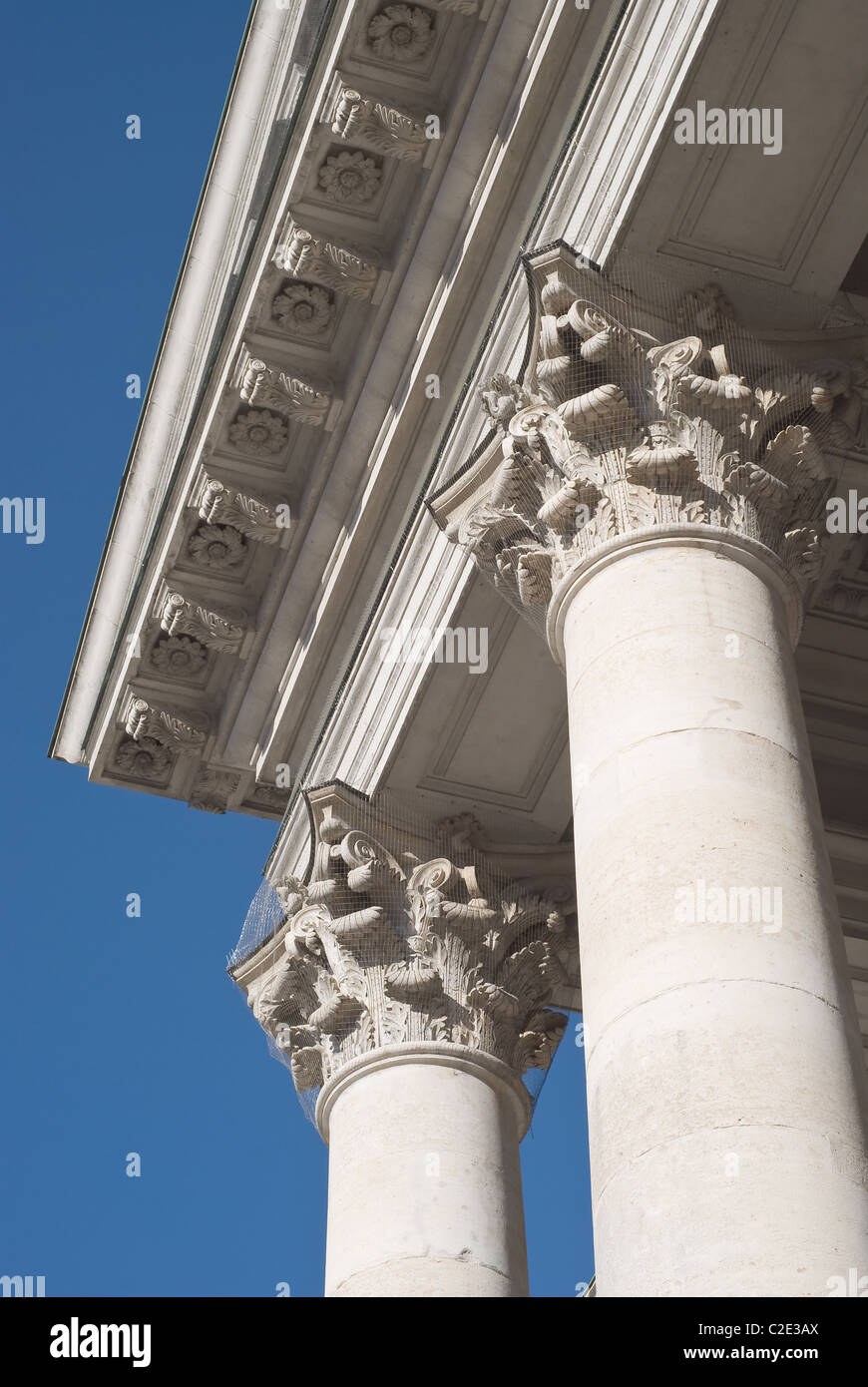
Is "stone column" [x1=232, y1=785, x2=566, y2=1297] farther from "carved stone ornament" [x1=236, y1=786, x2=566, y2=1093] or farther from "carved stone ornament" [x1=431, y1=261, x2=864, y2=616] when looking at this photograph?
"carved stone ornament" [x1=431, y1=261, x2=864, y2=616]

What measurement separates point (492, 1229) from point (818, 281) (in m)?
11.5

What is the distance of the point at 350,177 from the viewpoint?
78.3 ft

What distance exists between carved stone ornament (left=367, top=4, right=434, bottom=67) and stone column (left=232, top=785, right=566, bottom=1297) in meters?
9.29

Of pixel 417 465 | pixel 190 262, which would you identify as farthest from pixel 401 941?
pixel 190 262

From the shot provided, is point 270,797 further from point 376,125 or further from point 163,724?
point 376,125

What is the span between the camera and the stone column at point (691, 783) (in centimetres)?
1338

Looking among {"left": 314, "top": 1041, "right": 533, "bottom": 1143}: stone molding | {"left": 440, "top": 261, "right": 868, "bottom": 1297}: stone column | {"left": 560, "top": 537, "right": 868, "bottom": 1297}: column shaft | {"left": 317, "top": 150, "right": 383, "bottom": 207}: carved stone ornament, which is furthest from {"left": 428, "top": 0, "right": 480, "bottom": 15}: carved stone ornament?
{"left": 314, "top": 1041, "right": 533, "bottom": 1143}: stone molding

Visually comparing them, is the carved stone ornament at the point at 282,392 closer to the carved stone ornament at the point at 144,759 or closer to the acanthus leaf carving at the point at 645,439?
the acanthus leaf carving at the point at 645,439

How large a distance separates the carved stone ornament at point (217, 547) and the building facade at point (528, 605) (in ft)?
0.20

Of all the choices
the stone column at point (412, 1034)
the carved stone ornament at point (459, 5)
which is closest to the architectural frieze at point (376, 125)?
the carved stone ornament at point (459, 5)

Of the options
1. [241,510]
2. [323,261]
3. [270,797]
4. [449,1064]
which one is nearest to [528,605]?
[449,1064]

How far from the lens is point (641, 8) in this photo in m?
20.3

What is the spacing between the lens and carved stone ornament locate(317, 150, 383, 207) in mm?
23734
